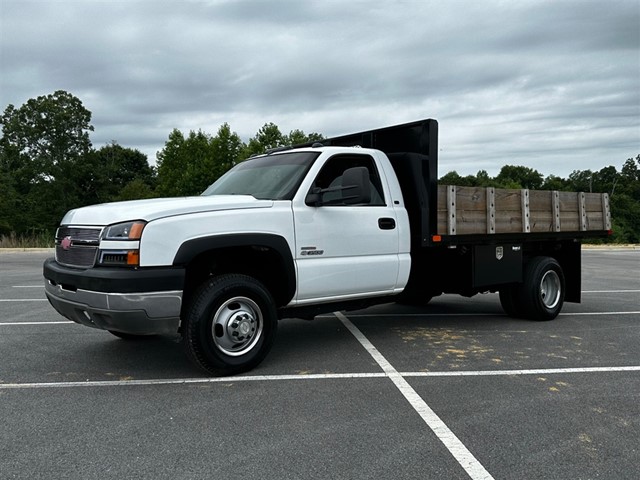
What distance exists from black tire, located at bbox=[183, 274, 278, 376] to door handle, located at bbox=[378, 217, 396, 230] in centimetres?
154

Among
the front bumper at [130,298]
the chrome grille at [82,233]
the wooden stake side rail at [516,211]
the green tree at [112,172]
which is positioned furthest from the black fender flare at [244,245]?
the green tree at [112,172]

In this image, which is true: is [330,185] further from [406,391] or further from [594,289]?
[594,289]

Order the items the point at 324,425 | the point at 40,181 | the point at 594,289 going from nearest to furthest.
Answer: the point at 324,425
the point at 594,289
the point at 40,181

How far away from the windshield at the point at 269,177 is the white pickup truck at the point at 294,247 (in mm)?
19

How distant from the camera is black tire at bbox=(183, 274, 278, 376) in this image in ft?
15.3

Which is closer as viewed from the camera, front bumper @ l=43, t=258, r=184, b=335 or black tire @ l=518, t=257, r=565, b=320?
front bumper @ l=43, t=258, r=184, b=335

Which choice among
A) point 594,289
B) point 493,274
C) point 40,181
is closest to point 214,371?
point 493,274

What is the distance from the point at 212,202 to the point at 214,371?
1.46 m

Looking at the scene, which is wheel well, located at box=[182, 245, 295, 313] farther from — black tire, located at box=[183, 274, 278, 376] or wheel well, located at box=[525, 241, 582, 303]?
wheel well, located at box=[525, 241, 582, 303]

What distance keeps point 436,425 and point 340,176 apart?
8.94ft

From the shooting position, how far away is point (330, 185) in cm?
581

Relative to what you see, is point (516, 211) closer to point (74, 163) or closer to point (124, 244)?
point (124, 244)

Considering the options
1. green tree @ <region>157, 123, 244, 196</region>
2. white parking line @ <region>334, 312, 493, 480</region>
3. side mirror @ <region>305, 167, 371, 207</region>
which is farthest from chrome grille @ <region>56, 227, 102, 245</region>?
green tree @ <region>157, 123, 244, 196</region>

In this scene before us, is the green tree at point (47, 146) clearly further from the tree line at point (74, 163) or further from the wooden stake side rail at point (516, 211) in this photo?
the wooden stake side rail at point (516, 211)
